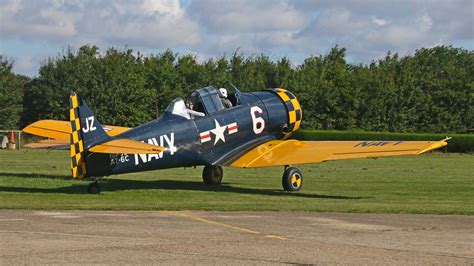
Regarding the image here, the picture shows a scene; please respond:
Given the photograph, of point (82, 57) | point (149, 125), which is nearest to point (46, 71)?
point (82, 57)

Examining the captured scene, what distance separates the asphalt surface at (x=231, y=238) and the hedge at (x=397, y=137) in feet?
112

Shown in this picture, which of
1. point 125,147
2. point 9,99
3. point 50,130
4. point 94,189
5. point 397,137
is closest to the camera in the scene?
point 125,147

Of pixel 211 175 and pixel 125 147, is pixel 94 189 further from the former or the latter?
pixel 211 175

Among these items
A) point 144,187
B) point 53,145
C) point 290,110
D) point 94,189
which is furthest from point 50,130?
point 290,110

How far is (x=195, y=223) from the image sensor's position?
43.0 feet

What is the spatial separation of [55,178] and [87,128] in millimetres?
5480

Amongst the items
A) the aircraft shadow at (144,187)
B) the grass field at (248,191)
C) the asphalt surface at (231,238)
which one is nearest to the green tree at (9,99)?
the grass field at (248,191)

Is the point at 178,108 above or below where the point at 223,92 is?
below

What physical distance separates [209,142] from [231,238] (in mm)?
8872

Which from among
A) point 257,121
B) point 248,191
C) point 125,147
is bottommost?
point 248,191

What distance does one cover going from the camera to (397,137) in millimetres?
49812

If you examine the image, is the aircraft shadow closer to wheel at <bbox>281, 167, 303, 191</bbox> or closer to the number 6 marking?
wheel at <bbox>281, 167, 303, 191</bbox>

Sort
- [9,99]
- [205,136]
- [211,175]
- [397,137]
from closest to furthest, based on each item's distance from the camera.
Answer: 1. [205,136]
2. [211,175]
3. [397,137]
4. [9,99]

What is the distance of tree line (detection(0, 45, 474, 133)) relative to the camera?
201 feet
